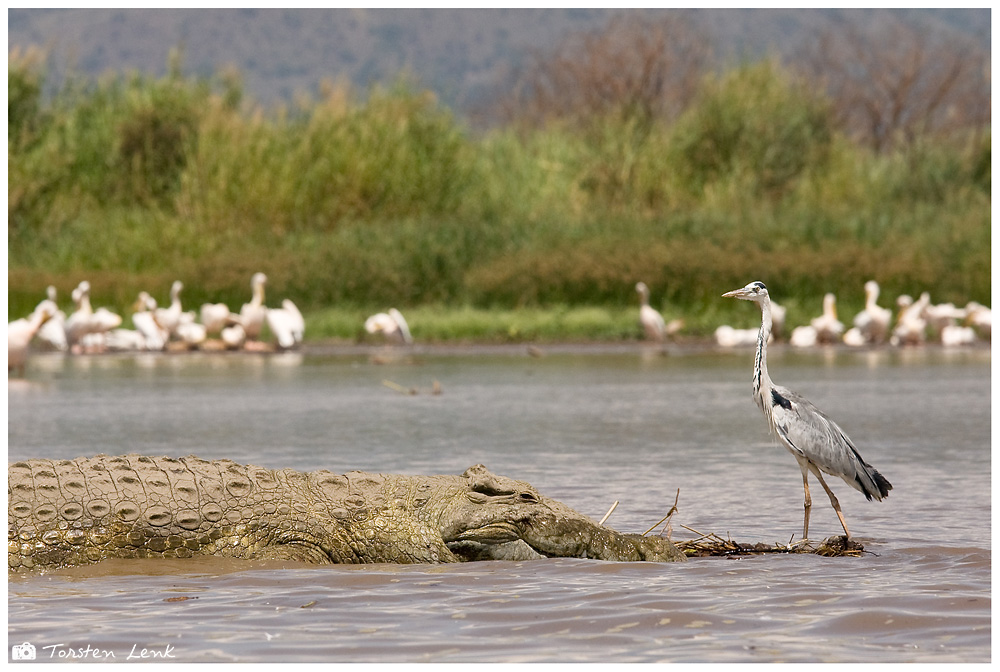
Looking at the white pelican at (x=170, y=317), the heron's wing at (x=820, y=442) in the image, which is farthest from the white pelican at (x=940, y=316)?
the heron's wing at (x=820, y=442)

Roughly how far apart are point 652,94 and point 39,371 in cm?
3319

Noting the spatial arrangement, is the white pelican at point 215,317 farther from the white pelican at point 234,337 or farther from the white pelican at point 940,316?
the white pelican at point 940,316

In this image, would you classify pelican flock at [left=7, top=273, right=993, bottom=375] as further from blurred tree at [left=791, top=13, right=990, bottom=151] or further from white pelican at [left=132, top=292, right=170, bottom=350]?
blurred tree at [left=791, top=13, right=990, bottom=151]

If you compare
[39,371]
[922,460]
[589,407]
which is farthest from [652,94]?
[922,460]

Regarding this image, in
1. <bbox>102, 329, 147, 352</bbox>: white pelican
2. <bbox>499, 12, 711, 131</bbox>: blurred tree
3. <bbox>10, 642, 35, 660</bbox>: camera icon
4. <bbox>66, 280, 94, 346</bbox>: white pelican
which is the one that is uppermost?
<bbox>499, 12, 711, 131</bbox>: blurred tree

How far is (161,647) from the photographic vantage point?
16.6 ft

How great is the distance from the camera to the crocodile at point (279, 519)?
6438mm

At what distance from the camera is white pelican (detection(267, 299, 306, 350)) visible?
23.8 meters

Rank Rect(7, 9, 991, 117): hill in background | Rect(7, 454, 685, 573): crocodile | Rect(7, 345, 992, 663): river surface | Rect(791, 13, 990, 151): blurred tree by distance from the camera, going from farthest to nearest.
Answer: Rect(7, 9, 991, 117): hill in background
Rect(791, 13, 990, 151): blurred tree
Rect(7, 454, 685, 573): crocodile
Rect(7, 345, 992, 663): river surface

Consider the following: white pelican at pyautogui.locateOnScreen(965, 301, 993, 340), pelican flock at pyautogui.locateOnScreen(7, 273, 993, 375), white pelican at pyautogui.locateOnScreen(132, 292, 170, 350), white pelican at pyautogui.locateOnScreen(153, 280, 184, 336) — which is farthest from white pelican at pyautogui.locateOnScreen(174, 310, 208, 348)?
white pelican at pyautogui.locateOnScreen(965, 301, 993, 340)

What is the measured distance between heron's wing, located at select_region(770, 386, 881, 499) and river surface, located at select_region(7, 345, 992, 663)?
0.35m

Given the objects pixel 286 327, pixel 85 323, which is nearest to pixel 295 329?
pixel 286 327

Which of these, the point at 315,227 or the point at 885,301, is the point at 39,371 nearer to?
the point at 315,227

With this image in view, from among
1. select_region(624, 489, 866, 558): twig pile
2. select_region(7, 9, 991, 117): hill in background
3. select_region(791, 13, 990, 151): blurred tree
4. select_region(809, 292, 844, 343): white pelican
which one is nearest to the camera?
select_region(624, 489, 866, 558): twig pile
